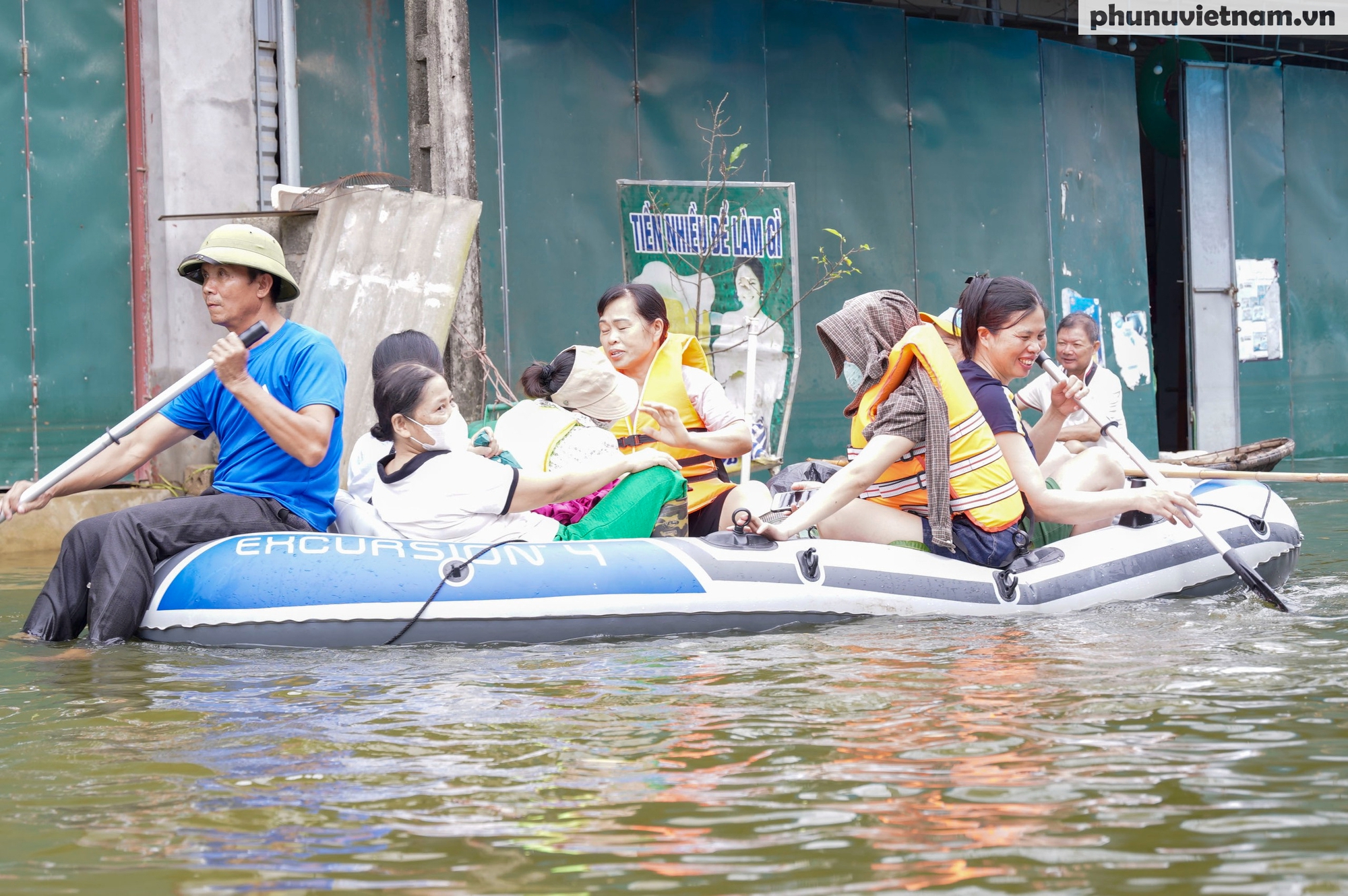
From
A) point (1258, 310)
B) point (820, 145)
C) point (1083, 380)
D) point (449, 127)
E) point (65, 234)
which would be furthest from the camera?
point (1258, 310)

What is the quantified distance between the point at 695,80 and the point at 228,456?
571 cm

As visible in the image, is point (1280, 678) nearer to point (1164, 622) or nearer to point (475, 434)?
point (1164, 622)

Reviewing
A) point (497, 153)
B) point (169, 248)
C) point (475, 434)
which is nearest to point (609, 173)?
point (497, 153)

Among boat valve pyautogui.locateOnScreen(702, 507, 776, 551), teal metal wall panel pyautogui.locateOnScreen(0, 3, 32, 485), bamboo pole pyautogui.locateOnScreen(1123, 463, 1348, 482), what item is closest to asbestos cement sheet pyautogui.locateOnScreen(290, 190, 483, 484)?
teal metal wall panel pyautogui.locateOnScreen(0, 3, 32, 485)

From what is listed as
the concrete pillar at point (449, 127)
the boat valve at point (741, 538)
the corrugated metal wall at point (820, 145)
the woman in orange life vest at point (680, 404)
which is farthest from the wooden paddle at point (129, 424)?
the corrugated metal wall at point (820, 145)

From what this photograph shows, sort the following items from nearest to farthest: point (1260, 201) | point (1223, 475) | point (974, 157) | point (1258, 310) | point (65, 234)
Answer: point (1223, 475) → point (65, 234) → point (974, 157) → point (1258, 310) → point (1260, 201)

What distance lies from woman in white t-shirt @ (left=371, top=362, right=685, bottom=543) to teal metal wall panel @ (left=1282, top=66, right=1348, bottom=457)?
9387mm

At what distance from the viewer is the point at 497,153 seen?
8.98 metres

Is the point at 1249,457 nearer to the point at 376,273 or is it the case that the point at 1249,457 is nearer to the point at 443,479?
the point at 376,273

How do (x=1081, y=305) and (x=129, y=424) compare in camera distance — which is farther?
(x=1081, y=305)

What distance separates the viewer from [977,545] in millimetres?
5090

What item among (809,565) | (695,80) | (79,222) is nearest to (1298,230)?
(695,80)

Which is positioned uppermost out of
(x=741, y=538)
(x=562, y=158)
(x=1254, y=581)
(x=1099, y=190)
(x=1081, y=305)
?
(x=1099, y=190)

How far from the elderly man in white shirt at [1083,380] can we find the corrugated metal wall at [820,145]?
337cm
